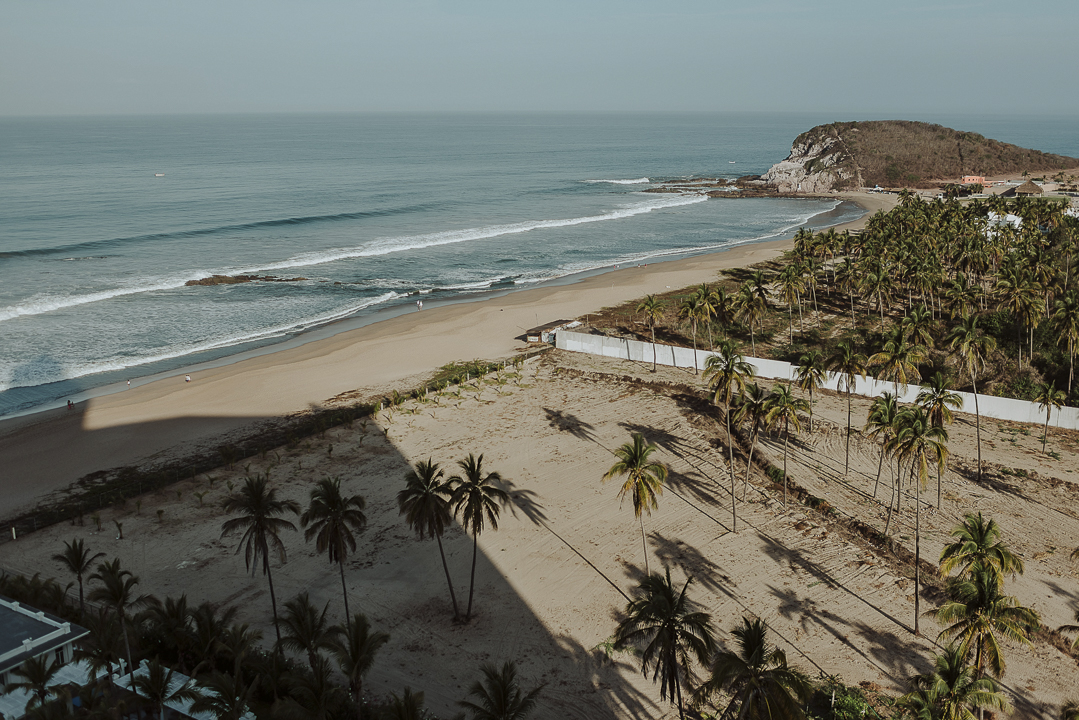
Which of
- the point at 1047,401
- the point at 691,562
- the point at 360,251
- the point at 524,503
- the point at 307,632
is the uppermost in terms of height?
the point at 360,251

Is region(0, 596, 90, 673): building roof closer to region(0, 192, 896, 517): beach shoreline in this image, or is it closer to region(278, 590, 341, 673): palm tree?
region(278, 590, 341, 673): palm tree

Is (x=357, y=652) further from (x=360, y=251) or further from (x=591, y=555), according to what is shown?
(x=360, y=251)

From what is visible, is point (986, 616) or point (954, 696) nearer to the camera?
point (954, 696)

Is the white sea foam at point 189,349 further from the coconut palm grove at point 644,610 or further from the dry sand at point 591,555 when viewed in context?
the dry sand at point 591,555

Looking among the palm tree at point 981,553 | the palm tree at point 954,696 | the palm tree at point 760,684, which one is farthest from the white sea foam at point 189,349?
the palm tree at point 954,696

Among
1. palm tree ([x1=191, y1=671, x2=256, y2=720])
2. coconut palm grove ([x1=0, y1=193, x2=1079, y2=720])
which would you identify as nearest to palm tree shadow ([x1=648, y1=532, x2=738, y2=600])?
coconut palm grove ([x1=0, y1=193, x2=1079, y2=720])

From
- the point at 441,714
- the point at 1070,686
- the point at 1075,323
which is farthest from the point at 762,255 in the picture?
the point at 441,714

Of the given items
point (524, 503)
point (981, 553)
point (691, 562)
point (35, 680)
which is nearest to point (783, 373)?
point (691, 562)
